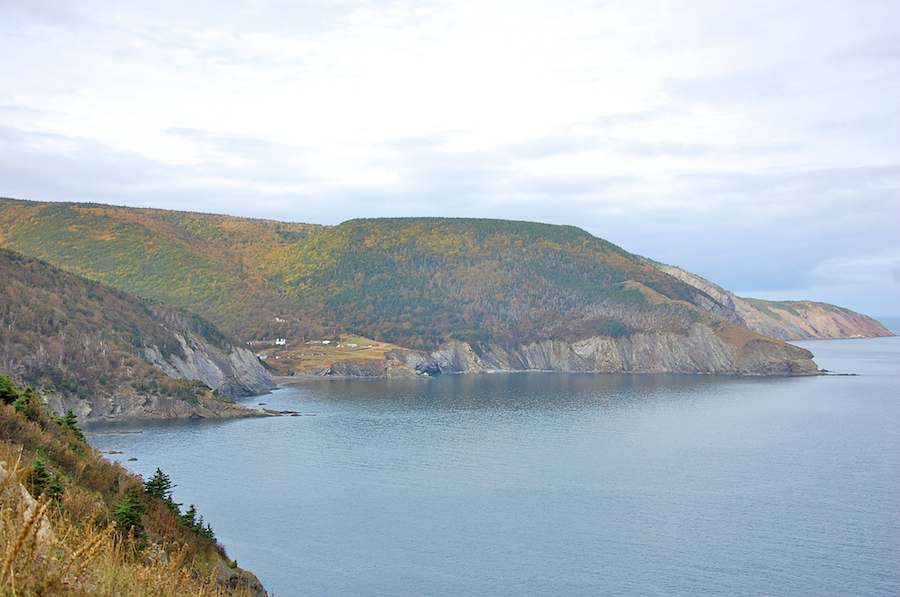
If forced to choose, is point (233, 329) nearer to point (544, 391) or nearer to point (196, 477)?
point (544, 391)

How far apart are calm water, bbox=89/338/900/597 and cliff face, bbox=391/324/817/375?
5961cm

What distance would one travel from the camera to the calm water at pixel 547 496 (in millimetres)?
40750

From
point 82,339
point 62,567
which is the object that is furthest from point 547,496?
point 82,339

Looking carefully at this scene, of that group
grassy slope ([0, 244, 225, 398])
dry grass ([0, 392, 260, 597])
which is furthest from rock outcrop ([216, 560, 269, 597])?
grassy slope ([0, 244, 225, 398])

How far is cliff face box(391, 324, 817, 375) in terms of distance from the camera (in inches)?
6560

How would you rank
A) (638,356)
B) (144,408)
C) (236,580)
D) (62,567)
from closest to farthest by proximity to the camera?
(62,567) < (236,580) < (144,408) < (638,356)

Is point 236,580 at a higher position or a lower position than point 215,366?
lower

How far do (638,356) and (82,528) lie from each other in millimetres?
172540

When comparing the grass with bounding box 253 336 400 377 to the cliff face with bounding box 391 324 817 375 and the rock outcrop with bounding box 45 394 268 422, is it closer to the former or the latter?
the cliff face with bounding box 391 324 817 375

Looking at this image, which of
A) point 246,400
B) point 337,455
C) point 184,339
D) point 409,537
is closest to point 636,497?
point 409,537

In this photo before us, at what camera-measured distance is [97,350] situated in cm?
9475

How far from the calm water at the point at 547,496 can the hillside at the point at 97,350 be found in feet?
24.8

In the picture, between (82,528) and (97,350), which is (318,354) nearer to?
(97,350)

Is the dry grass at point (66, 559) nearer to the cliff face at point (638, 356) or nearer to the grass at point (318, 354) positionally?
the grass at point (318, 354)
